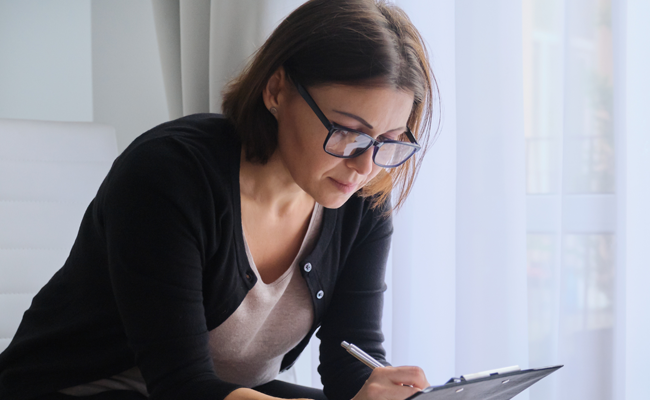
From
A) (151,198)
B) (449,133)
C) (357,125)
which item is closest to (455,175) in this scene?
(449,133)

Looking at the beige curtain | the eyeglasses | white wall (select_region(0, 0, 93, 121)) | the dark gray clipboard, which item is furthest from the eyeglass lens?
white wall (select_region(0, 0, 93, 121))

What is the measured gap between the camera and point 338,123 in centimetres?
88

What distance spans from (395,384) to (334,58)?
19.2 inches

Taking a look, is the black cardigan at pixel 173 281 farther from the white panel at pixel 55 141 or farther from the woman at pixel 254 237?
the white panel at pixel 55 141

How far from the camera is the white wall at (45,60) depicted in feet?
6.98

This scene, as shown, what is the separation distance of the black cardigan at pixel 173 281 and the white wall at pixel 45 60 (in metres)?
1.40

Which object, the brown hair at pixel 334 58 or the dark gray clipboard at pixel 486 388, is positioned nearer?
the dark gray clipboard at pixel 486 388

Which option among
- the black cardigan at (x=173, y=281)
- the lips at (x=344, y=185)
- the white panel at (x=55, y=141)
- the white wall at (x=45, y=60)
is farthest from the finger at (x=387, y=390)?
the white wall at (x=45, y=60)

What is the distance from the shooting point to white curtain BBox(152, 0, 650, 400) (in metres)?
0.94

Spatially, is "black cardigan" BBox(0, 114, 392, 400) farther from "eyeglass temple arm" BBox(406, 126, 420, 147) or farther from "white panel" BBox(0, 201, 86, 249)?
"white panel" BBox(0, 201, 86, 249)

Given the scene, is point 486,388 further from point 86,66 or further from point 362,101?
point 86,66

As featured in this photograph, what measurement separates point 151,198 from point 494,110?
64 centimetres

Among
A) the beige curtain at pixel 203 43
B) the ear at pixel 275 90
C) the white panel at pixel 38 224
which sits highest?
the beige curtain at pixel 203 43

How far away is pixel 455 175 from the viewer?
1.19 metres
